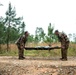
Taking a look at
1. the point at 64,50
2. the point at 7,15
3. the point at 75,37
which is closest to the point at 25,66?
the point at 64,50

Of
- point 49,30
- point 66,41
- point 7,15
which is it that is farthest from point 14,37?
point 66,41

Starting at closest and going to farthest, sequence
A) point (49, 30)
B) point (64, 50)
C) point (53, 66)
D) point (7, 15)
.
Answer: point (53, 66), point (64, 50), point (49, 30), point (7, 15)

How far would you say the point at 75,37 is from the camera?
7156cm

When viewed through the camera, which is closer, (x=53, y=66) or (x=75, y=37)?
(x=53, y=66)

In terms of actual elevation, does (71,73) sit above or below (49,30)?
below

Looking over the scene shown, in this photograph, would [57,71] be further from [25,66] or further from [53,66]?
[25,66]

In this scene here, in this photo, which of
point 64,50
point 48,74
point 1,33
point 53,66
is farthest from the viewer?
point 1,33

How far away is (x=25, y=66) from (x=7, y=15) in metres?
39.7

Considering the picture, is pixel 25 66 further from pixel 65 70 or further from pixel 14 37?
pixel 14 37

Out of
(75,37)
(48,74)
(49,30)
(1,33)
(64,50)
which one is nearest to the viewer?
(48,74)

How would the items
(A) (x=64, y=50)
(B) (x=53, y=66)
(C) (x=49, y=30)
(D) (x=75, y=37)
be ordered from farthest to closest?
(D) (x=75, y=37) < (C) (x=49, y=30) < (A) (x=64, y=50) < (B) (x=53, y=66)

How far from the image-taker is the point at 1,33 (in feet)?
171

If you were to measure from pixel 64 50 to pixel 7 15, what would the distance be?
36.0 meters

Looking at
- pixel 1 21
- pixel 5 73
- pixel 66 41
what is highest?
pixel 1 21
